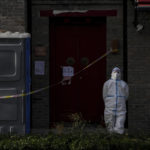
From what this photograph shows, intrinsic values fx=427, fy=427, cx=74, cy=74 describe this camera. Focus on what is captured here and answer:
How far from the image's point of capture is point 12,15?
9781 mm

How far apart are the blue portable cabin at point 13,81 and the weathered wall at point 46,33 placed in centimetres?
247

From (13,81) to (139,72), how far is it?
138 inches

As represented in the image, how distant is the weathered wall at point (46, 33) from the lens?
10180 mm

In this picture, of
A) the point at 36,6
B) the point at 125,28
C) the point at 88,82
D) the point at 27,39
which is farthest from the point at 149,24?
the point at 27,39

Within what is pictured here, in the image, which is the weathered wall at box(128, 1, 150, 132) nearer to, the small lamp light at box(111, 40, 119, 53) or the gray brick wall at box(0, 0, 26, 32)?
the small lamp light at box(111, 40, 119, 53)

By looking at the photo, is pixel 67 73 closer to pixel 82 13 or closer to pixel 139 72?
pixel 82 13

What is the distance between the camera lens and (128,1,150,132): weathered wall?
10008mm

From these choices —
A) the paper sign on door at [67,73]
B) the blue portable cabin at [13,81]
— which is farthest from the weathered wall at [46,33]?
the blue portable cabin at [13,81]

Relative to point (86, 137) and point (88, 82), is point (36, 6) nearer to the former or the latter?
point (88, 82)

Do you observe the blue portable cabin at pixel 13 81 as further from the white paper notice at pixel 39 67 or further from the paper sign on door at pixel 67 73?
the paper sign on door at pixel 67 73

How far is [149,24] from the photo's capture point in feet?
32.8

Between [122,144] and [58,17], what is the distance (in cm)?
509

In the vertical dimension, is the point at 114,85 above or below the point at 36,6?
below

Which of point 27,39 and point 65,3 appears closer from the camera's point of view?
point 27,39
